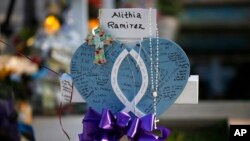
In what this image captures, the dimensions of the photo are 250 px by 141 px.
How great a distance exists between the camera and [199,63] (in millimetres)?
10148

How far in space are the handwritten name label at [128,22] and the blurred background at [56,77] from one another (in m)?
0.23

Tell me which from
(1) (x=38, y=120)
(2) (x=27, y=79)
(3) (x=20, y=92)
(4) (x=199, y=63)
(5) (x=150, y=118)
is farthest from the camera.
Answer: (4) (x=199, y=63)

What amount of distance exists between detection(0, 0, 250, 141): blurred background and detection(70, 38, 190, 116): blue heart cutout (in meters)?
0.15

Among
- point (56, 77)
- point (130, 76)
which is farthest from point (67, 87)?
point (56, 77)

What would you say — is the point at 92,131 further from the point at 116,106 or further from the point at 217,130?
the point at 217,130

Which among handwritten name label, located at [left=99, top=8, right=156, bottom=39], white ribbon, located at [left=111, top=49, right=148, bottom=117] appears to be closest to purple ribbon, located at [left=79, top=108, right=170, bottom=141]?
white ribbon, located at [left=111, top=49, right=148, bottom=117]

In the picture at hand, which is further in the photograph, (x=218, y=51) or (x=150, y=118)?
(x=218, y=51)

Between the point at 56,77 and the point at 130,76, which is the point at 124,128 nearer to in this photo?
the point at 130,76

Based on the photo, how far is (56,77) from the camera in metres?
4.50

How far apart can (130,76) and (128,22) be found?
0.14 meters

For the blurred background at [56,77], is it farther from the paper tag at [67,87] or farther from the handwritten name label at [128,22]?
the handwritten name label at [128,22]

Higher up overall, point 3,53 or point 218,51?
point 218,51

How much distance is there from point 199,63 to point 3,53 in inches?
286

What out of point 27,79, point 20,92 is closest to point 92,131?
point 20,92
